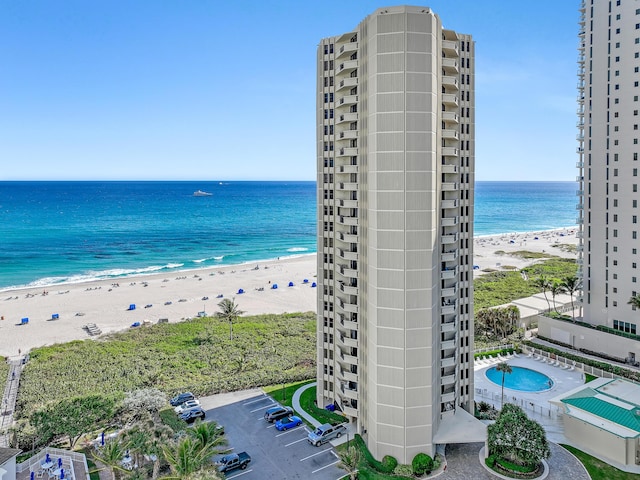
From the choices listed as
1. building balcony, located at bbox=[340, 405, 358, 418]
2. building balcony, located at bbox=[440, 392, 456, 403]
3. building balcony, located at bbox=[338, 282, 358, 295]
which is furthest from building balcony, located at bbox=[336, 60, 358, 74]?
building balcony, located at bbox=[340, 405, 358, 418]

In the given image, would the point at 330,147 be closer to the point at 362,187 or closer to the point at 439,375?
the point at 362,187

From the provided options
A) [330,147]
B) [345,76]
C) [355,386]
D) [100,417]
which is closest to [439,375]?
[355,386]

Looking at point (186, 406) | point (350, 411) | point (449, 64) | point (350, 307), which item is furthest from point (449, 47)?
point (186, 406)

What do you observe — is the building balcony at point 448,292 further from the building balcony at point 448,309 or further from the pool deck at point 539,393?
the pool deck at point 539,393

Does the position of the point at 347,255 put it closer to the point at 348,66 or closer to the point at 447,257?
the point at 447,257

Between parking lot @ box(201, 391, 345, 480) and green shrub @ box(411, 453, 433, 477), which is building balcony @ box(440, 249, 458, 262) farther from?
parking lot @ box(201, 391, 345, 480)

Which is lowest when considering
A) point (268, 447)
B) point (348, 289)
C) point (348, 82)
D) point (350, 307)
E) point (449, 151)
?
point (268, 447)
